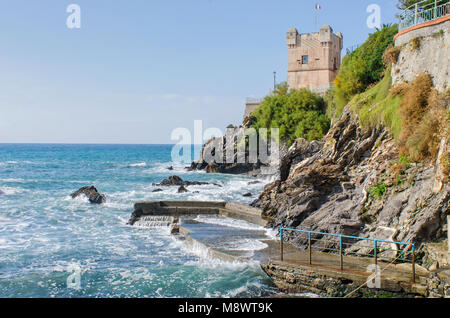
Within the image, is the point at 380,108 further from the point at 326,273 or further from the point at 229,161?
the point at 229,161

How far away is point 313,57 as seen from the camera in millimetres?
49562

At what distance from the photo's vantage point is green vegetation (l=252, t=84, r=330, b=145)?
3941 centimetres

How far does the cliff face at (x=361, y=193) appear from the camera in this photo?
1254 centimetres

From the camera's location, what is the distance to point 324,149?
20.7m

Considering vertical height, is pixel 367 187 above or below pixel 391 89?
below

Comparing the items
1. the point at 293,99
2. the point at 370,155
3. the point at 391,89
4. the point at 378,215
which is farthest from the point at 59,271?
the point at 293,99

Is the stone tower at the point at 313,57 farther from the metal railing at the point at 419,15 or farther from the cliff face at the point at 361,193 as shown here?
the cliff face at the point at 361,193

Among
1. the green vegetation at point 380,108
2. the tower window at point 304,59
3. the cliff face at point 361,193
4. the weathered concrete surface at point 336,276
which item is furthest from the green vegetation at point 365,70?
the tower window at point 304,59

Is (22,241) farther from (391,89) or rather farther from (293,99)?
(293,99)

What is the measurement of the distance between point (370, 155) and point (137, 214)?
1201 cm

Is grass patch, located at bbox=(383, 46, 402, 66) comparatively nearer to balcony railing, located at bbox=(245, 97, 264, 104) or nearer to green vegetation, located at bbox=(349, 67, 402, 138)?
green vegetation, located at bbox=(349, 67, 402, 138)

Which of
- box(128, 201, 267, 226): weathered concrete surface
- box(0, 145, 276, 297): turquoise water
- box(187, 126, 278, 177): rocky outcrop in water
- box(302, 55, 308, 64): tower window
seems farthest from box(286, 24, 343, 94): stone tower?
box(0, 145, 276, 297): turquoise water

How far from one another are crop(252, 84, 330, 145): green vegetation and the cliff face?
18.0 meters
